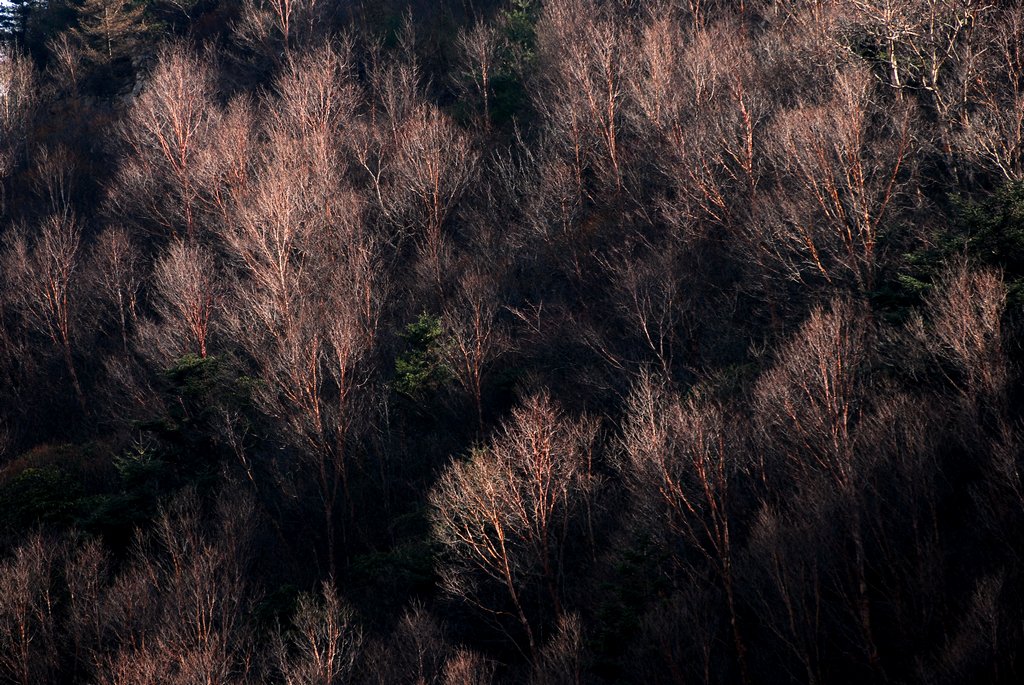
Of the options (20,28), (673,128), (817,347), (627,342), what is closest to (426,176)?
→ (673,128)

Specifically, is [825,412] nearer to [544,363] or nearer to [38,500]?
[544,363]

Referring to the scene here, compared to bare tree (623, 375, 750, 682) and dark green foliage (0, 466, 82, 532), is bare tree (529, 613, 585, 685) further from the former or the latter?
dark green foliage (0, 466, 82, 532)

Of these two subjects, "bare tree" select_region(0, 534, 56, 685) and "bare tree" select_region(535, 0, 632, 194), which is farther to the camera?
"bare tree" select_region(535, 0, 632, 194)

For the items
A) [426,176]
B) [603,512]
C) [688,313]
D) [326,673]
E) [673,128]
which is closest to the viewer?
[326,673]

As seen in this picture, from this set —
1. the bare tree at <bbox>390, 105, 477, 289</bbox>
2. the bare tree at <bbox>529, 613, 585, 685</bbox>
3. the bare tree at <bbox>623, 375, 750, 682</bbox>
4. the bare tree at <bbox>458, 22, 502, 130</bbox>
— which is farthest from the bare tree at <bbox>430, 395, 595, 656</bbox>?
the bare tree at <bbox>458, 22, 502, 130</bbox>

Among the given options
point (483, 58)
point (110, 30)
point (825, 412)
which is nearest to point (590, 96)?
point (483, 58)

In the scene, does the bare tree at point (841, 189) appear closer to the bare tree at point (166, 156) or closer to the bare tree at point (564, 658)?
the bare tree at point (564, 658)

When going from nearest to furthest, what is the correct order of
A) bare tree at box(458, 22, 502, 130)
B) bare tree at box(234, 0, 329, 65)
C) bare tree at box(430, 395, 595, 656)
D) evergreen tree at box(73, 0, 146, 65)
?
bare tree at box(430, 395, 595, 656)
bare tree at box(458, 22, 502, 130)
bare tree at box(234, 0, 329, 65)
evergreen tree at box(73, 0, 146, 65)

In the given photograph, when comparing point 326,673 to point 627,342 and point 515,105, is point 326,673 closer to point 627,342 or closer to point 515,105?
→ point 627,342
